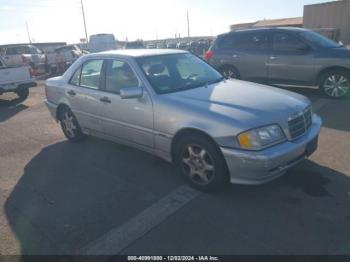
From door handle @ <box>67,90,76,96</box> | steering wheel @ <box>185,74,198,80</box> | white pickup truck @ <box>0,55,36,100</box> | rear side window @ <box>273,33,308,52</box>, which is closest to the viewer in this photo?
steering wheel @ <box>185,74,198,80</box>

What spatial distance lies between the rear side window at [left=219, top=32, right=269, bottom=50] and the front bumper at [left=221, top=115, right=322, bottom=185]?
19.6ft

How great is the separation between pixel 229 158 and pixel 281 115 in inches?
30.2

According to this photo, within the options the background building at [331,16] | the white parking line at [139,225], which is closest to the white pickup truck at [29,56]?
the white parking line at [139,225]

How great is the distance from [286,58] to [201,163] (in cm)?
574

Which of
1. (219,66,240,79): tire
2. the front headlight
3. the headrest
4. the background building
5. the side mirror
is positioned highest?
the background building

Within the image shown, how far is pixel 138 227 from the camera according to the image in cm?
336

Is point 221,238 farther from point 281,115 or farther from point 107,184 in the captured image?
point 107,184

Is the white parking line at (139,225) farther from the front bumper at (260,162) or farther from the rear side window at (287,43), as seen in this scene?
the rear side window at (287,43)

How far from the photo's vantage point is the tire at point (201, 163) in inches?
146

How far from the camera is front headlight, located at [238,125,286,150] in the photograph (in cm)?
346

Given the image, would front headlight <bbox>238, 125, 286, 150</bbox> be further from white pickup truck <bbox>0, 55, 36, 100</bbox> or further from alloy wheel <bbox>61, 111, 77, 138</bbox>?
white pickup truck <bbox>0, 55, 36, 100</bbox>

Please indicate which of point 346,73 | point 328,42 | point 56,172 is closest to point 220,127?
point 56,172

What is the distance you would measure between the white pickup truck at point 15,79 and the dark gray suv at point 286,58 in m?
6.38

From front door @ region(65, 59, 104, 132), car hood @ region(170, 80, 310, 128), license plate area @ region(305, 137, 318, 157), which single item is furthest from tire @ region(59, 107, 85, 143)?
license plate area @ region(305, 137, 318, 157)
